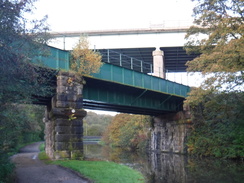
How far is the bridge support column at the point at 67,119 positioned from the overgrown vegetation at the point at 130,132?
23827 millimetres

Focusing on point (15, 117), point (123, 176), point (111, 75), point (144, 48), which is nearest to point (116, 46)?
point (144, 48)

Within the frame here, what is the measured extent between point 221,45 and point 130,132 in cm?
3014

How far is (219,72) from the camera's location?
20.0 meters

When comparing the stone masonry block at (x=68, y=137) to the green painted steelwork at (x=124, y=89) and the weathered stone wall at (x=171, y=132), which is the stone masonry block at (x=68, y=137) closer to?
the green painted steelwork at (x=124, y=89)

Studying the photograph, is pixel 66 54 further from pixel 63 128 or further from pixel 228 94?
pixel 228 94

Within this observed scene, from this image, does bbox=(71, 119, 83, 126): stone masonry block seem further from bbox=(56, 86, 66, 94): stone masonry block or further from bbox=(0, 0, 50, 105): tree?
bbox=(0, 0, 50, 105): tree

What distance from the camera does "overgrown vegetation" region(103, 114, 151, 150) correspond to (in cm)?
4391

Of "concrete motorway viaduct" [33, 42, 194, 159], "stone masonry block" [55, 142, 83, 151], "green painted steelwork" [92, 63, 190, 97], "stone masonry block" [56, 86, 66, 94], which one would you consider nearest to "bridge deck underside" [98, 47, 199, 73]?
"concrete motorway viaduct" [33, 42, 194, 159]

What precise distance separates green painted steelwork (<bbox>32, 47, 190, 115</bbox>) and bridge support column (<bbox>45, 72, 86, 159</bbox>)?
146cm

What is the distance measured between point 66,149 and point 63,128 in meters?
1.28

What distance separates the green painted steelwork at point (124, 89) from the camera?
21422 millimetres

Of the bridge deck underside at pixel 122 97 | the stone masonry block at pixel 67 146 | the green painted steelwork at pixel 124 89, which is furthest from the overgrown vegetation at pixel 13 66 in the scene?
the bridge deck underside at pixel 122 97

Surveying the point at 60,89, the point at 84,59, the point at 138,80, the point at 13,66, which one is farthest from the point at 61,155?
the point at 138,80

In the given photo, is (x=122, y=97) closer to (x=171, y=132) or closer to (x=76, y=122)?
(x=76, y=122)
